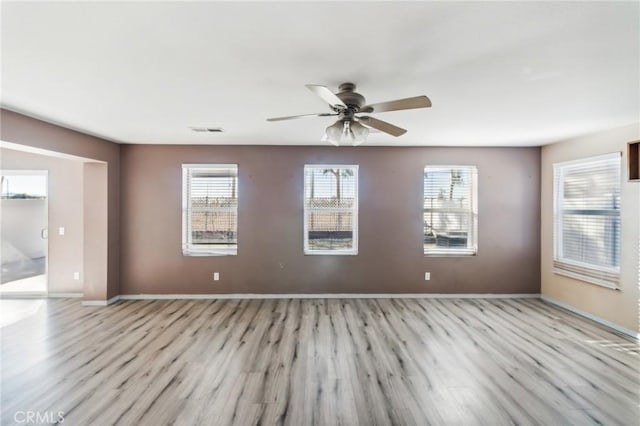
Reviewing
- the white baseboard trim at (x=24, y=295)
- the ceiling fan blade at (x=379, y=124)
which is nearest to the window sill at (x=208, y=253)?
the white baseboard trim at (x=24, y=295)

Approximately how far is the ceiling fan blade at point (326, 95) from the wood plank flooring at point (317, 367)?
89.9 inches

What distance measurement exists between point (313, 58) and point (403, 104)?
2.25ft

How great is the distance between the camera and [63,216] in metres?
4.39

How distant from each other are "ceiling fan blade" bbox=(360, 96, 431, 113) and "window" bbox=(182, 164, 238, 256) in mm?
3208

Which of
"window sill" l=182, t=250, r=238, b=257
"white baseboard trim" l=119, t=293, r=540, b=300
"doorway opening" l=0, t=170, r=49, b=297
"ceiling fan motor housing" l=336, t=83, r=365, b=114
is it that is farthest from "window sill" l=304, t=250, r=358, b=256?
"doorway opening" l=0, t=170, r=49, b=297

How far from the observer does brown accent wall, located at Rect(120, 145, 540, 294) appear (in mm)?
4480

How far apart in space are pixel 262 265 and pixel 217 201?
4.39 feet

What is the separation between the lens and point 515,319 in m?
3.67

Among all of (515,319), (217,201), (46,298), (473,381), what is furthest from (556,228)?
(46,298)

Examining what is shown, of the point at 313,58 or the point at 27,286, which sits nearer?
the point at 313,58

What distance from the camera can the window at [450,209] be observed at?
462cm

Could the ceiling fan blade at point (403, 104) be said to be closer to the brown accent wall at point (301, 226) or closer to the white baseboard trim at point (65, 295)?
the brown accent wall at point (301, 226)
